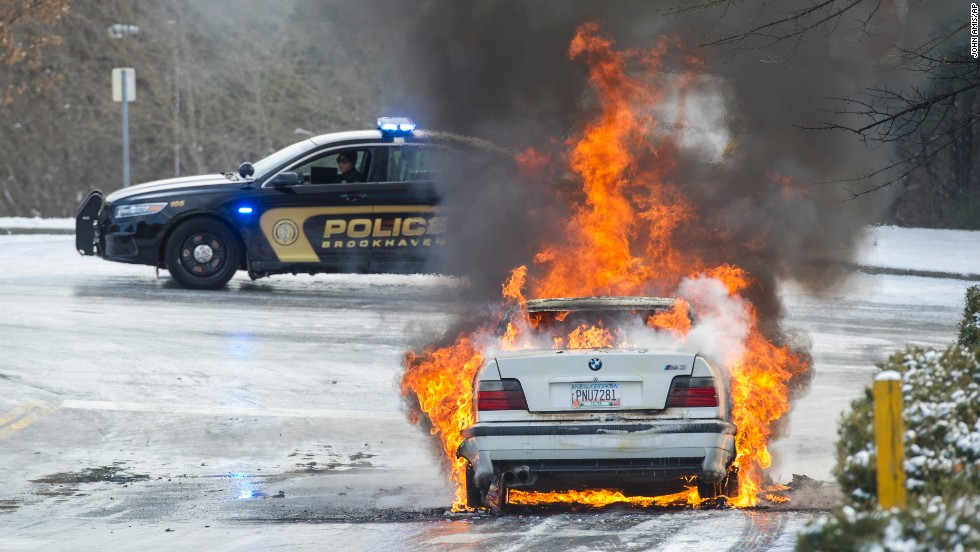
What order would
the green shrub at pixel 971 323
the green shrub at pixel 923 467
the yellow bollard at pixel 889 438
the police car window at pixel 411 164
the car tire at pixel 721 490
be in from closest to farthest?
the green shrub at pixel 923 467
the yellow bollard at pixel 889 438
the car tire at pixel 721 490
the green shrub at pixel 971 323
the police car window at pixel 411 164

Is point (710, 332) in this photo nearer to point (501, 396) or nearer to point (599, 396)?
point (599, 396)

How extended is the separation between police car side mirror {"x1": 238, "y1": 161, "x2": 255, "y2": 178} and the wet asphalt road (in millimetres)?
1383

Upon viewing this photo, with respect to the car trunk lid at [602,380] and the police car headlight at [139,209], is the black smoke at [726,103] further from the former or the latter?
the car trunk lid at [602,380]

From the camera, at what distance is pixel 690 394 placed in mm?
6871

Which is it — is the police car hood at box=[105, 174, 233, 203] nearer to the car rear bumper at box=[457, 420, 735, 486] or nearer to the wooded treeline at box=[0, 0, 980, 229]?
the car rear bumper at box=[457, 420, 735, 486]

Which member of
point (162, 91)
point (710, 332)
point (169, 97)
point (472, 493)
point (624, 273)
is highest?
point (162, 91)

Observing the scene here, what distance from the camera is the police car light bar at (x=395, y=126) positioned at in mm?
15406

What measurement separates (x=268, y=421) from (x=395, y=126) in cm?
614

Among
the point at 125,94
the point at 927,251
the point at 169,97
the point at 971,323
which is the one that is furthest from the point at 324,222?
the point at 169,97

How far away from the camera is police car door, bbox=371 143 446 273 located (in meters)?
15.6

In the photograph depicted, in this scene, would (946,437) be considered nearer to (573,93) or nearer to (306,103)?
(573,93)

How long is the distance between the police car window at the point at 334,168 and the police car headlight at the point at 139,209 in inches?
62.2

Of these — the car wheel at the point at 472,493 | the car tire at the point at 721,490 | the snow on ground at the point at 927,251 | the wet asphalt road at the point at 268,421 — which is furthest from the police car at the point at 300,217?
→ the car tire at the point at 721,490

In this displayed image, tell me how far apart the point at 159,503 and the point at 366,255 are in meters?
8.35
